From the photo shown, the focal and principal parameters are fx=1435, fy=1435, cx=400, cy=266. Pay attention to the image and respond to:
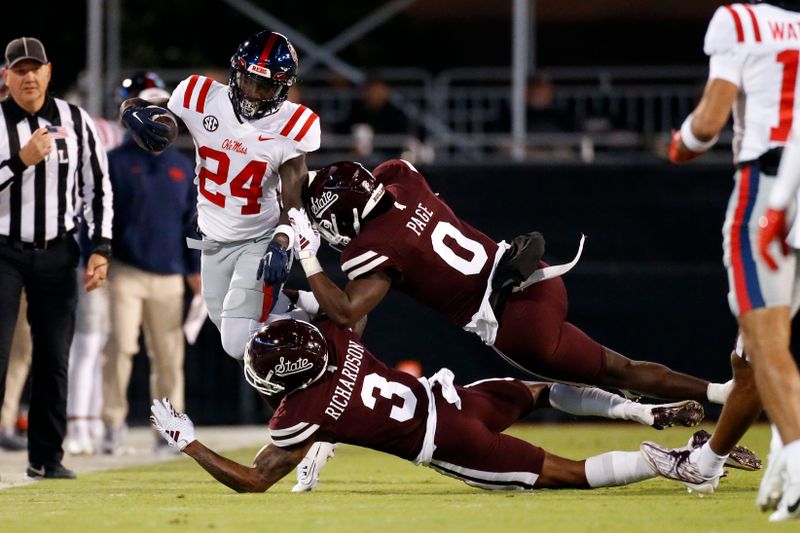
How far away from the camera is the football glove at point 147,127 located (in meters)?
6.20

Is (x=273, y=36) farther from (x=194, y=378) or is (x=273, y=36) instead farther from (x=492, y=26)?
(x=492, y=26)

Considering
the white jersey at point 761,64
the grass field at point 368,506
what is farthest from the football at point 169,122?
the white jersey at point 761,64

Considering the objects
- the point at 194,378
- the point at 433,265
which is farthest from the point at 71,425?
the point at 433,265

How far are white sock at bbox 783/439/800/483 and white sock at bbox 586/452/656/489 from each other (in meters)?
1.14

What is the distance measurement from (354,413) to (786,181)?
6.09 ft

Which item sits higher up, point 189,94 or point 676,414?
point 189,94

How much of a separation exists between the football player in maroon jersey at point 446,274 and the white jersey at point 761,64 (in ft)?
4.71

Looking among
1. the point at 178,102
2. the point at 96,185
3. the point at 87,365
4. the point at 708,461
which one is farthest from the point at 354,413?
the point at 87,365

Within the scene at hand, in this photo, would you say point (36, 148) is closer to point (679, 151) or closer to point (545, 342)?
point (545, 342)

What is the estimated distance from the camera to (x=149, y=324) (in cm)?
852

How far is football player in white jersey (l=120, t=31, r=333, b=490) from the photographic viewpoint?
20.4 ft

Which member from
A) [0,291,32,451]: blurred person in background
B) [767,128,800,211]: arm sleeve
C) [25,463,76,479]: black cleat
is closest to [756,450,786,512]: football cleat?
[767,128,800,211]: arm sleeve

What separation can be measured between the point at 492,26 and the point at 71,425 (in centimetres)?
894

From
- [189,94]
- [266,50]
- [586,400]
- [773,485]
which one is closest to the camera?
[773,485]
